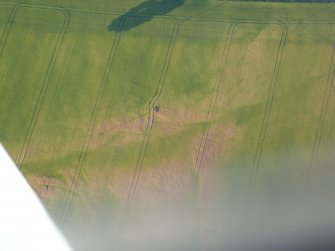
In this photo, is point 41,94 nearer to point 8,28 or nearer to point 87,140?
point 87,140

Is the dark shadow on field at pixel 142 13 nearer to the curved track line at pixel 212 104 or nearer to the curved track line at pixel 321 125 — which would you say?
the curved track line at pixel 212 104

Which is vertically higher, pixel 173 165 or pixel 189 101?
pixel 189 101

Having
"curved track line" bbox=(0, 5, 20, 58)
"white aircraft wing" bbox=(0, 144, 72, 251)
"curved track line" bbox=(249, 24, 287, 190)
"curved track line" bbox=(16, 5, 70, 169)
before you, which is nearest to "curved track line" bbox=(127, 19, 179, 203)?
"white aircraft wing" bbox=(0, 144, 72, 251)

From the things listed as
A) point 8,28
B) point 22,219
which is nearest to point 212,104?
point 22,219

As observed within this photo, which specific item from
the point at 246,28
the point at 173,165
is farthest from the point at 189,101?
the point at 246,28

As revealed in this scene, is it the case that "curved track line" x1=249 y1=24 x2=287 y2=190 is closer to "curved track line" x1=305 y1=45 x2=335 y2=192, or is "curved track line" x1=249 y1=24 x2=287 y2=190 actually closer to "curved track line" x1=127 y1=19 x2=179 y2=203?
"curved track line" x1=305 y1=45 x2=335 y2=192

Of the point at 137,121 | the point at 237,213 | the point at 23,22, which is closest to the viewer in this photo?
the point at 237,213

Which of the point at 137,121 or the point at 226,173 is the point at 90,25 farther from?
the point at 226,173

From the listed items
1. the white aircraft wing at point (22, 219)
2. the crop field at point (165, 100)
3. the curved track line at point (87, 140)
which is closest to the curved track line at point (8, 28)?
the crop field at point (165, 100)
